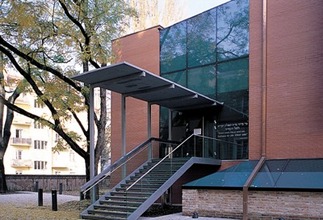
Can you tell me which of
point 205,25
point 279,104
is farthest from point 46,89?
point 279,104

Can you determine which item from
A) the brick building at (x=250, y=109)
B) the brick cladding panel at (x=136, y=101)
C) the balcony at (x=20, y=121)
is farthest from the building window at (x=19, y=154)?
the brick building at (x=250, y=109)

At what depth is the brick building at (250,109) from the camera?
11.8 meters

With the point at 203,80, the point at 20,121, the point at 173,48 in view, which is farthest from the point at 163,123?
the point at 20,121

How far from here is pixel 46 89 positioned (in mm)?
15266

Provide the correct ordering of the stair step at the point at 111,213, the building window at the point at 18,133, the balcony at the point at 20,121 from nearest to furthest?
the stair step at the point at 111,213 < the balcony at the point at 20,121 < the building window at the point at 18,133

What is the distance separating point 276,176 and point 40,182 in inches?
824

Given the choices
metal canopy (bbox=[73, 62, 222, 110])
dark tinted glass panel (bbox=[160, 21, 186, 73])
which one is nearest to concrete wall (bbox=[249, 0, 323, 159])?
metal canopy (bbox=[73, 62, 222, 110])

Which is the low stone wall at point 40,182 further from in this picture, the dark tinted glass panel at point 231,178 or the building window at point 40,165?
the building window at point 40,165

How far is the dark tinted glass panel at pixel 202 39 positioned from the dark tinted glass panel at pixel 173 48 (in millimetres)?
363

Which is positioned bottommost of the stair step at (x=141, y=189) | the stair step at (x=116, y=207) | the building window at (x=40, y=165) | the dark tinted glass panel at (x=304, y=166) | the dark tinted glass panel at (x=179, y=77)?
the building window at (x=40, y=165)

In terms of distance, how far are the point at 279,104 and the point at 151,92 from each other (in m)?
4.74

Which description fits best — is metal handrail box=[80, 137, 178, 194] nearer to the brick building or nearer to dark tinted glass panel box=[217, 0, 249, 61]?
the brick building

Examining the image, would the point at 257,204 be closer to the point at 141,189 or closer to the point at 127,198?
the point at 141,189

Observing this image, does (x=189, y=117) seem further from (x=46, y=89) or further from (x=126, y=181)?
(x=46, y=89)
